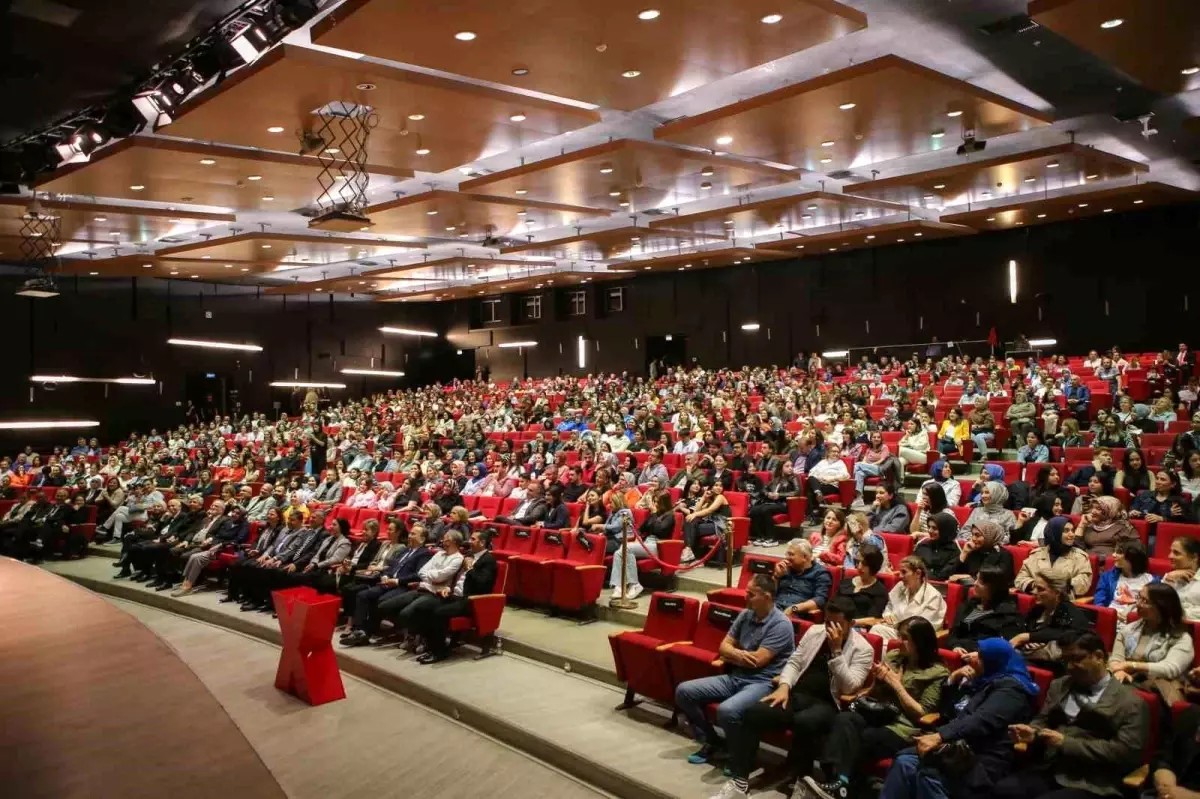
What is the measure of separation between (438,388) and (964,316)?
507 inches

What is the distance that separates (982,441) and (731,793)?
7.14 meters

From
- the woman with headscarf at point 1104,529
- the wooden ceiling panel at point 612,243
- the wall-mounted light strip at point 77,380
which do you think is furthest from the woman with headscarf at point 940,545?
the wall-mounted light strip at point 77,380

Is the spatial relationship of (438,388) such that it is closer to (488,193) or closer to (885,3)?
(488,193)

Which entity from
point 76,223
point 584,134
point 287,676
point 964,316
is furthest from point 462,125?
point 964,316

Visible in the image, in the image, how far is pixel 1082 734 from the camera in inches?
135

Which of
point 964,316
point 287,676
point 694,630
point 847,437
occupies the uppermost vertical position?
Result: point 964,316

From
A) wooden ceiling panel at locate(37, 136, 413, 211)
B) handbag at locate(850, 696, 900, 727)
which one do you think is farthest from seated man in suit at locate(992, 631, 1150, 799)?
wooden ceiling panel at locate(37, 136, 413, 211)

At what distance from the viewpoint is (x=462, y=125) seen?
8633 millimetres

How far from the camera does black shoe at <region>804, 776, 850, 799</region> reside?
3.82 metres

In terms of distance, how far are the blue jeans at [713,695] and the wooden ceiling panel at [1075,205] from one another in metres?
11.4

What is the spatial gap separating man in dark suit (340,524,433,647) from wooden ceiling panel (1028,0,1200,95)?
6.23m

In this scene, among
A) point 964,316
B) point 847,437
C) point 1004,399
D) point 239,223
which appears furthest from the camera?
point 964,316

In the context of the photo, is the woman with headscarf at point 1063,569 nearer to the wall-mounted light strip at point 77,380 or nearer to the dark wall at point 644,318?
the dark wall at point 644,318

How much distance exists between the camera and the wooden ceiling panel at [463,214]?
11820 mm
